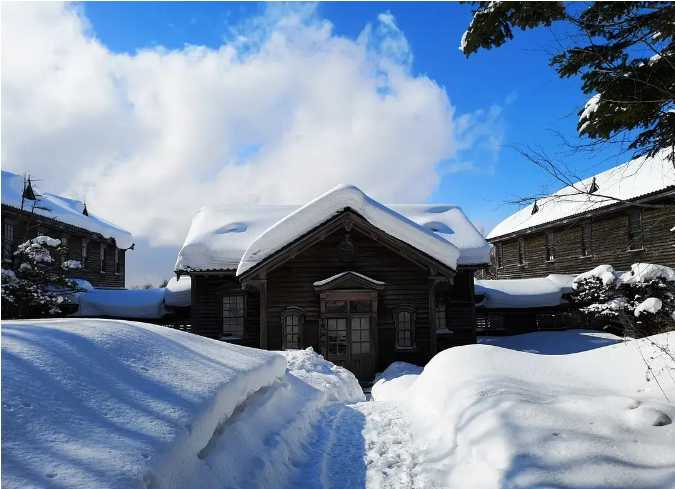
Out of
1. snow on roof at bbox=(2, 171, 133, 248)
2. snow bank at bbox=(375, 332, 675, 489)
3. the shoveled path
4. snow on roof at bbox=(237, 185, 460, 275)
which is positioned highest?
snow on roof at bbox=(2, 171, 133, 248)

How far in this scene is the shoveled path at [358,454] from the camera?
14.0ft

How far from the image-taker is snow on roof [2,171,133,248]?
71.2 ft

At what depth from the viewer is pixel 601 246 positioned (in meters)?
24.8

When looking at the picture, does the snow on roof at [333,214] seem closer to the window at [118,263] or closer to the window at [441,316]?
the window at [441,316]

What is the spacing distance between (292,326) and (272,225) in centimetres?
472

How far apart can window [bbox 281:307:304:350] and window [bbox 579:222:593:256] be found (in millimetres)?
19240

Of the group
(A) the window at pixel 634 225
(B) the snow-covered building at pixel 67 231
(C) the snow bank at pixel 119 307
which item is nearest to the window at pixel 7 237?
(B) the snow-covered building at pixel 67 231

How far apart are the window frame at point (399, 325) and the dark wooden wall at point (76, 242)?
14.9 metres

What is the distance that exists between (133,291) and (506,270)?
26781 millimetres

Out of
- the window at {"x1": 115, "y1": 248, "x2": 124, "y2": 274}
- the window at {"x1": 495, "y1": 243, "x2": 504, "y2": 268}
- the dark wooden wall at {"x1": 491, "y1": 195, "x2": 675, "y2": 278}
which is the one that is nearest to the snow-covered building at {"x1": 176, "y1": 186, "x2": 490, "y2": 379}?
the dark wooden wall at {"x1": 491, "y1": 195, "x2": 675, "y2": 278}

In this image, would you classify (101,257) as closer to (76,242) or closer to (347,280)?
(76,242)

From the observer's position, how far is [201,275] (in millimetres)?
16625

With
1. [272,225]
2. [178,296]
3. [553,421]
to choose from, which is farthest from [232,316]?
[553,421]

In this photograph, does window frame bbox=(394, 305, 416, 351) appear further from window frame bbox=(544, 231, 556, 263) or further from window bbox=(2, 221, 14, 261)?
window frame bbox=(544, 231, 556, 263)
